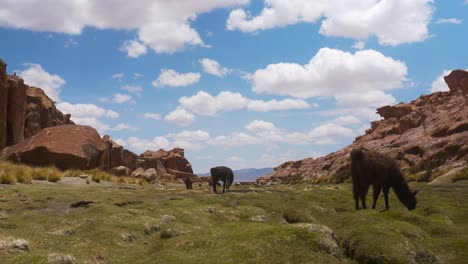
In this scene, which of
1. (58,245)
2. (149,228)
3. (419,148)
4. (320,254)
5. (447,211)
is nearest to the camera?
(320,254)

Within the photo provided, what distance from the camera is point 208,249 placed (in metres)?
9.49

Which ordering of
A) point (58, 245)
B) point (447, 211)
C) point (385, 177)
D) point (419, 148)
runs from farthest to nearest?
point (419, 148) < point (385, 177) < point (447, 211) < point (58, 245)

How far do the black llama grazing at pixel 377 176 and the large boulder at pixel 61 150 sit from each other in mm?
Answer: 31452

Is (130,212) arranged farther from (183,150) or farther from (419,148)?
(183,150)

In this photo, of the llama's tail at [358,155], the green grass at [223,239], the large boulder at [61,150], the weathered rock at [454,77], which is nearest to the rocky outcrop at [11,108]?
the large boulder at [61,150]

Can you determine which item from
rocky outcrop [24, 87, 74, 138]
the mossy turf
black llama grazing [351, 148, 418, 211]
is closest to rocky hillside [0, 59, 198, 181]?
rocky outcrop [24, 87, 74, 138]

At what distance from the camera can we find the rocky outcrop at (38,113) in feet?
246

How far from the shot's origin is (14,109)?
5228 centimetres

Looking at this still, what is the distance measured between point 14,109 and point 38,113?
2907 cm

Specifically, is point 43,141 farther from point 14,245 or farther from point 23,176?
point 14,245

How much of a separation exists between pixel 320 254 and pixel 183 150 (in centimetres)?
18372

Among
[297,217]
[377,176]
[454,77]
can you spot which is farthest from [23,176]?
[454,77]

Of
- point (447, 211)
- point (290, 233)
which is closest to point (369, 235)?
point (290, 233)

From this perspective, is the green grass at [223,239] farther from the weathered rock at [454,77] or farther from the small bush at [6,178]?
the weathered rock at [454,77]
